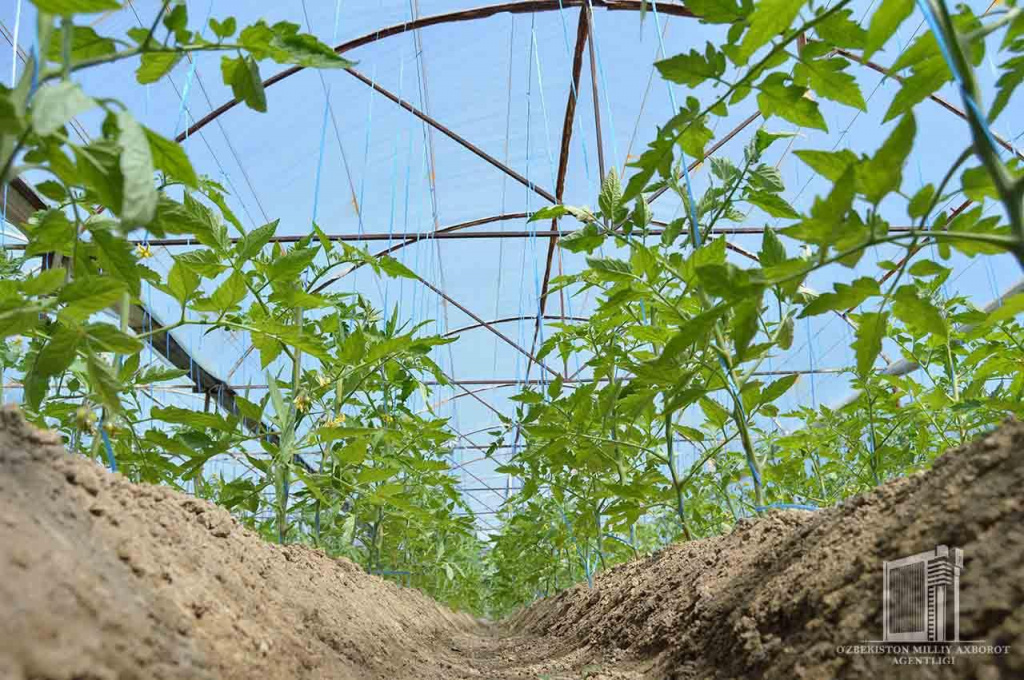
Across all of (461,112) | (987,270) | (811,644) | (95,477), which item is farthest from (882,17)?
(987,270)

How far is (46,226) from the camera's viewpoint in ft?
3.44

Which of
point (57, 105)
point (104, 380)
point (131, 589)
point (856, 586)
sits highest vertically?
point (57, 105)

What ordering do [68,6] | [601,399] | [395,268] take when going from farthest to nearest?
[601,399] → [395,268] → [68,6]

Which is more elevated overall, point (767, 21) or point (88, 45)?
point (767, 21)

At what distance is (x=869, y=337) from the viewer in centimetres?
94

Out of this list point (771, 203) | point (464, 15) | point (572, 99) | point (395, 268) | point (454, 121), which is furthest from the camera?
point (454, 121)

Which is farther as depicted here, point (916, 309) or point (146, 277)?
point (146, 277)

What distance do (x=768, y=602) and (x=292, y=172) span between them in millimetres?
6982

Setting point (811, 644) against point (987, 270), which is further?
point (987, 270)

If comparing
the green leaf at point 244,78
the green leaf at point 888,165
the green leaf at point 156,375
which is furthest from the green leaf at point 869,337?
the green leaf at point 156,375

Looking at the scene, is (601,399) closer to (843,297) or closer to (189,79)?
(843,297)

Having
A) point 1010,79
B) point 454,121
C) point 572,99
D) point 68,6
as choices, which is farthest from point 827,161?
point 454,121

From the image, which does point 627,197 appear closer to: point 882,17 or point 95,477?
point 882,17

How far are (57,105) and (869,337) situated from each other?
981 mm
